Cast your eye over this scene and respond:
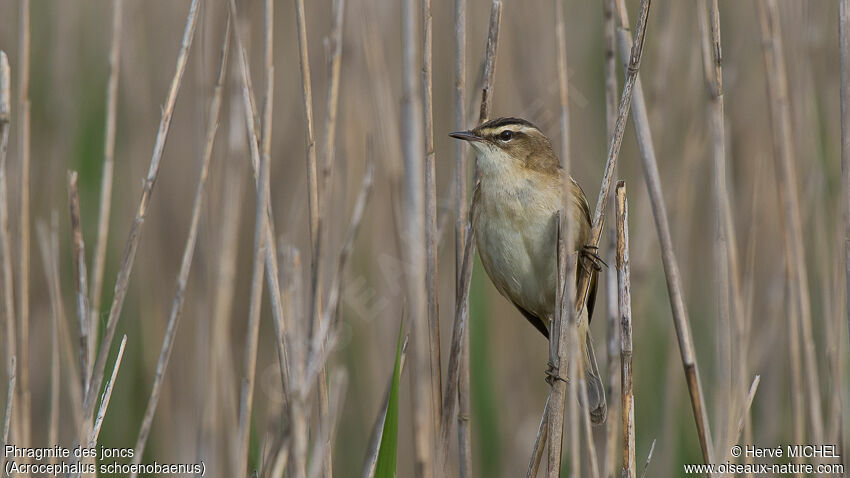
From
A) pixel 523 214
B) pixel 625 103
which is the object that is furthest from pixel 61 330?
pixel 625 103

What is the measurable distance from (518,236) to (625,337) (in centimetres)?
66

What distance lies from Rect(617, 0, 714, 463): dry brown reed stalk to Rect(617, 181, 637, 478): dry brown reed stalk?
13 cm

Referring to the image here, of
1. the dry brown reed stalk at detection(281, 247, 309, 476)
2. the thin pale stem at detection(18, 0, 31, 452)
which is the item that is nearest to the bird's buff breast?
the dry brown reed stalk at detection(281, 247, 309, 476)

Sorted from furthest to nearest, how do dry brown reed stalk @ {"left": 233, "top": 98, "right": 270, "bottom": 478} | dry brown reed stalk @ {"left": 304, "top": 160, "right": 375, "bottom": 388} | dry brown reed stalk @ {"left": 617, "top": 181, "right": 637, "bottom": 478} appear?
dry brown reed stalk @ {"left": 617, "top": 181, "right": 637, "bottom": 478} < dry brown reed stalk @ {"left": 233, "top": 98, "right": 270, "bottom": 478} < dry brown reed stalk @ {"left": 304, "top": 160, "right": 375, "bottom": 388}

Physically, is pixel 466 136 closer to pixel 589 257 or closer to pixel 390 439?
pixel 589 257

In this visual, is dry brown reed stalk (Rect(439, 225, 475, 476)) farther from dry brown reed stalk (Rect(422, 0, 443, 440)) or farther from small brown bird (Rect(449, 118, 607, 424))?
small brown bird (Rect(449, 118, 607, 424))

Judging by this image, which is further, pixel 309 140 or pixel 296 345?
pixel 309 140

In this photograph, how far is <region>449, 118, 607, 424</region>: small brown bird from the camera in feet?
8.69

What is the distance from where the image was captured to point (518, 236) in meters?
2.68

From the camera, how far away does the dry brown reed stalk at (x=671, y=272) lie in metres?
2.15

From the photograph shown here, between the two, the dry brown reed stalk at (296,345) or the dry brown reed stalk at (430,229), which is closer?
the dry brown reed stalk at (296,345)

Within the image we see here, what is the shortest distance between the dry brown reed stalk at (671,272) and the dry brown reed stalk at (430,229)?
504 millimetres

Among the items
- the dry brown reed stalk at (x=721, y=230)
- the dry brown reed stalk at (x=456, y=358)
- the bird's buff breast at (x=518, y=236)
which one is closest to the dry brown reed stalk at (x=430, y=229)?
the dry brown reed stalk at (x=456, y=358)

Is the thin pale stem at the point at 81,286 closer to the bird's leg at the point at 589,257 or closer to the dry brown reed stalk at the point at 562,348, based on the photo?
Result: the dry brown reed stalk at the point at 562,348
